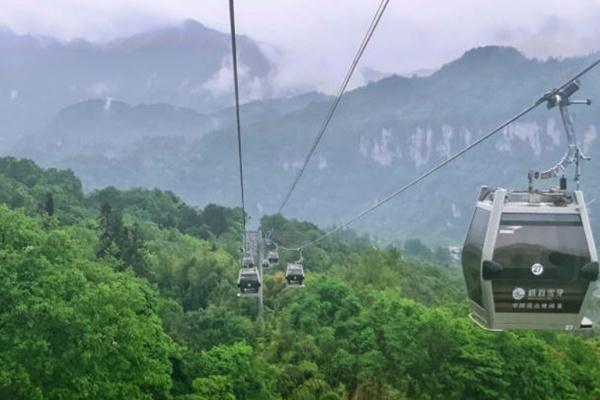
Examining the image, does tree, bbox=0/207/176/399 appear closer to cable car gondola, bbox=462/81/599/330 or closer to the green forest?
the green forest

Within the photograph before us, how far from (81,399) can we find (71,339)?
1421 mm

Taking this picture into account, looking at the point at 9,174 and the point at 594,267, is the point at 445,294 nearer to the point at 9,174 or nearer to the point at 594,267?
the point at 9,174

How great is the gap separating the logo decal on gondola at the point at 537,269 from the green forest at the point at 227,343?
494 inches

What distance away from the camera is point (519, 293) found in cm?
841

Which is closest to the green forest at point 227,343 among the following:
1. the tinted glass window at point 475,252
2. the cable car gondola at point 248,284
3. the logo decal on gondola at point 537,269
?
the cable car gondola at point 248,284

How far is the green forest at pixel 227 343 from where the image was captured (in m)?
18.4

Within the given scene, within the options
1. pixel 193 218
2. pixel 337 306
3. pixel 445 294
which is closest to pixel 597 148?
pixel 193 218

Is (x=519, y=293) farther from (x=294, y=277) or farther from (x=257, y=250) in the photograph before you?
(x=257, y=250)

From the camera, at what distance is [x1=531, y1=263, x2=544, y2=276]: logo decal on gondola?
840 centimetres

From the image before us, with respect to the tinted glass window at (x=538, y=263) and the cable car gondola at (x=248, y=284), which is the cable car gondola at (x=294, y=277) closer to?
the cable car gondola at (x=248, y=284)

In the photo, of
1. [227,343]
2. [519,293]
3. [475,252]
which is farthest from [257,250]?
[519,293]

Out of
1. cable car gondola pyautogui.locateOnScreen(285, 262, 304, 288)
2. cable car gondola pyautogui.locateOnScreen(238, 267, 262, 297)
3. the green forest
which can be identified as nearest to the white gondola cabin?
→ the green forest

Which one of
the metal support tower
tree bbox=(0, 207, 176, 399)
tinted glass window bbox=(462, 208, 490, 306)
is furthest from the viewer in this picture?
the metal support tower

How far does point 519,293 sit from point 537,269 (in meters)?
0.32
